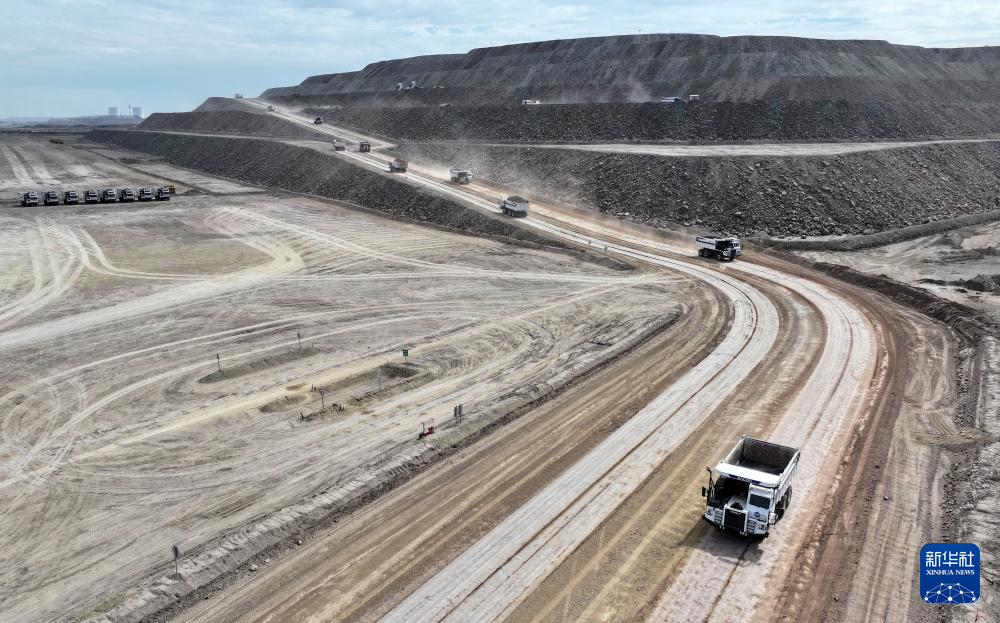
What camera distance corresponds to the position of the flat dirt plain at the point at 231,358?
16672 millimetres

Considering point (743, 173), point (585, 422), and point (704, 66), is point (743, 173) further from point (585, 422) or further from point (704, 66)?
point (704, 66)

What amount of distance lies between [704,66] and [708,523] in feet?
344

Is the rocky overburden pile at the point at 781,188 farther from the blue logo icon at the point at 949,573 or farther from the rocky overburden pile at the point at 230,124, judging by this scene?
the rocky overburden pile at the point at 230,124

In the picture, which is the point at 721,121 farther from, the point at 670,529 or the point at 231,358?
the point at 670,529

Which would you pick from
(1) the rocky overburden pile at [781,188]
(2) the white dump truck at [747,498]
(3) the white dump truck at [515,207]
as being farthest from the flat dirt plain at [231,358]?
(1) the rocky overburden pile at [781,188]

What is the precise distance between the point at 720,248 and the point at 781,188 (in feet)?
42.9

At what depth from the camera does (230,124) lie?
12306 cm

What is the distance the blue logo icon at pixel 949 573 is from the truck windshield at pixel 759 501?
3.36 metres

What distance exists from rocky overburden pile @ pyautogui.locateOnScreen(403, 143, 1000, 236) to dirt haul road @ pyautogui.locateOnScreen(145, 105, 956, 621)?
26236mm

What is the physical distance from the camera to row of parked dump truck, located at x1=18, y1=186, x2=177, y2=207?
64.6m

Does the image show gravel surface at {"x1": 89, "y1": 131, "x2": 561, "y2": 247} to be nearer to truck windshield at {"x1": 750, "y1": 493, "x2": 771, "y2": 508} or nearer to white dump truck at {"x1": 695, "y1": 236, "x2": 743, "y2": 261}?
white dump truck at {"x1": 695, "y1": 236, "x2": 743, "y2": 261}

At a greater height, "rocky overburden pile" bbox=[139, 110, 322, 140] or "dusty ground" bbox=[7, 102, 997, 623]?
"rocky overburden pile" bbox=[139, 110, 322, 140]

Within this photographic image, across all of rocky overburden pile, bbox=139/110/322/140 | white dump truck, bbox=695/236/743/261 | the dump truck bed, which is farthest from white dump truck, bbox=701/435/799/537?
rocky overburden pile, bbox=139/110/322/140

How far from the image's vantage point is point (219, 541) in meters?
15.3
